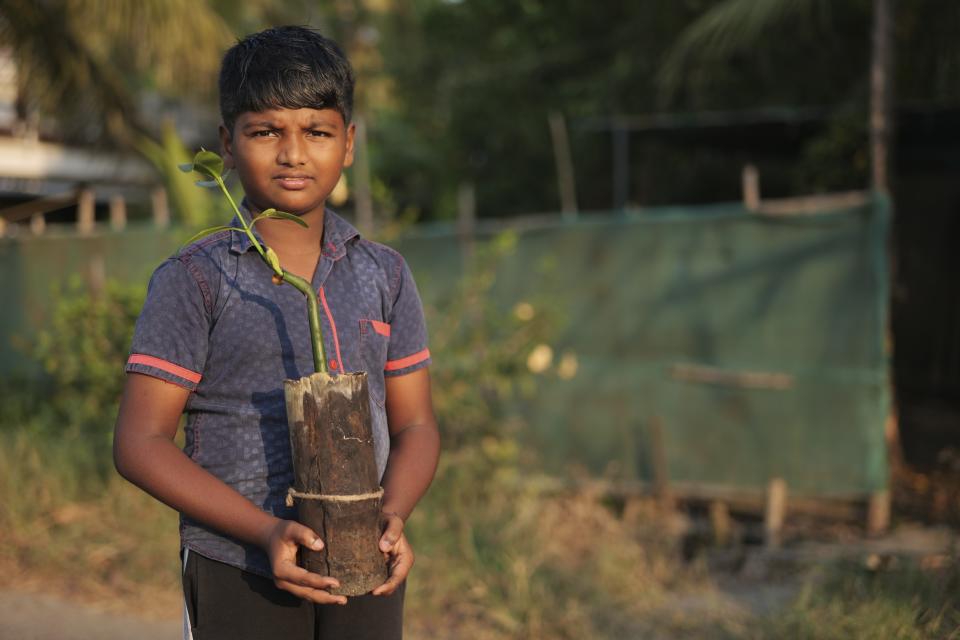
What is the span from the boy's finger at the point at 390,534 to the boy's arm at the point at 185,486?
106mm

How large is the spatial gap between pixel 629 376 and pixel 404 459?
14.7 feet

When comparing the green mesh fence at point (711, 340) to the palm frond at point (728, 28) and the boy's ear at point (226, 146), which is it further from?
the boy's ear at point (226, 146)

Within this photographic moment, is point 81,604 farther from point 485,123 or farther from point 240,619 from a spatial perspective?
point 485,123

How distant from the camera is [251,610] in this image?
71.8 inches

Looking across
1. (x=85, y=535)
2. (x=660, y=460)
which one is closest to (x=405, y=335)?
(x=85, y=535)

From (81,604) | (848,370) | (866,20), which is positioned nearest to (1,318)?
(81,604)

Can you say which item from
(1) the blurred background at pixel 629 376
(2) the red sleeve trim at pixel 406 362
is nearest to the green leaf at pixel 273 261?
(2) the red sleeve trim at pixel 406 362

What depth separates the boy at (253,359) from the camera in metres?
1.74

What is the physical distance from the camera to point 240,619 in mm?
1826

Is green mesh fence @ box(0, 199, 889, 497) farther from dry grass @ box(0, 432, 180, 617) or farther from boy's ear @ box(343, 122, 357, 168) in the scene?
boy's ear @ box(343, 122, 357, 168)

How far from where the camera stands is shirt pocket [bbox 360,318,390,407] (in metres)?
1.92

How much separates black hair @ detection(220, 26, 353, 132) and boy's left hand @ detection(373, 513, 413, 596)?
719mm

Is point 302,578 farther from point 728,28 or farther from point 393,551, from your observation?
point 728,28

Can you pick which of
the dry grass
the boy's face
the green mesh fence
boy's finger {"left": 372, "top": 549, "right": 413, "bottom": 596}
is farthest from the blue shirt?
the green mesh fence
